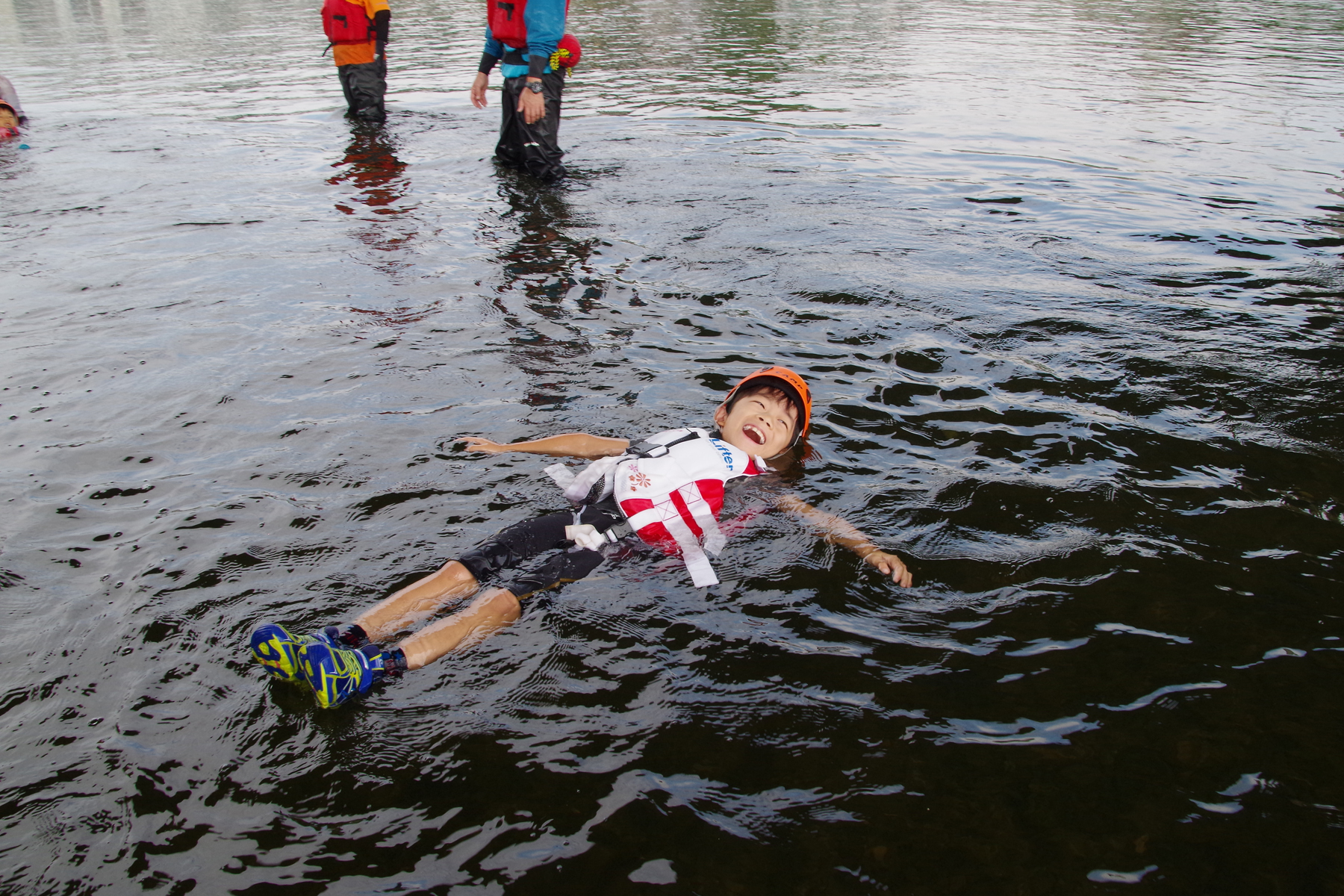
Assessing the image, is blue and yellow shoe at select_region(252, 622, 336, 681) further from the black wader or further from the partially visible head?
the black wader

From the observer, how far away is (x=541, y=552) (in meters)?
4.45

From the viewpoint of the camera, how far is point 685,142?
545 inches

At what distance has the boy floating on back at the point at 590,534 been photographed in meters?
3.49

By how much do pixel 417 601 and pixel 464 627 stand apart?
322 millimetres

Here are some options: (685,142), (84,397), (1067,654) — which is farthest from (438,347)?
(685,142)

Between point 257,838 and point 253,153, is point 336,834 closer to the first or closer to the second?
point 257,838

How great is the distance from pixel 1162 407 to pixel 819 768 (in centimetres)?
427

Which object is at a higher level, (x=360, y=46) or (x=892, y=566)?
(x=360, y=46)

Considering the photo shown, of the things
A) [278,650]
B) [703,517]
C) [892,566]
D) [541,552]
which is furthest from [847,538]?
[278,650]

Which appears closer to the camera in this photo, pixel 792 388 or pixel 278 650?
pixel 278 650

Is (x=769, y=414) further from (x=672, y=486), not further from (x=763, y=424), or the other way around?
(x=672, y=486)

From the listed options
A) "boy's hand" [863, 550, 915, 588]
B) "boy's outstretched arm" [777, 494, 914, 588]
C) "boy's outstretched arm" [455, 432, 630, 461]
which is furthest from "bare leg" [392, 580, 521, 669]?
"boy's hand" [863, 550, 915, 588]

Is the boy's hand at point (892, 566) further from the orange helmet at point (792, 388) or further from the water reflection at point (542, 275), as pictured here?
the water reflection at point (542, 275)

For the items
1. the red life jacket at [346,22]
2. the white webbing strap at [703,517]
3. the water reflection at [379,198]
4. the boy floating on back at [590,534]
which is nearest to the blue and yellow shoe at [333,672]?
the boy floating on back at [590,534]
